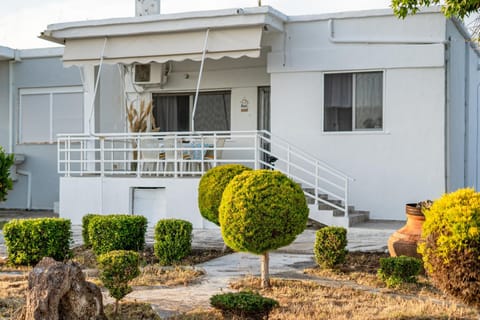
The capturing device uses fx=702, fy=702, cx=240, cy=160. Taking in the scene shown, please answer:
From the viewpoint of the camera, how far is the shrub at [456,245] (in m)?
5.92

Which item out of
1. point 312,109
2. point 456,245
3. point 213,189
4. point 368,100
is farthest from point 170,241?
point 368,100

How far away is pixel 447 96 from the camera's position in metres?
14.6

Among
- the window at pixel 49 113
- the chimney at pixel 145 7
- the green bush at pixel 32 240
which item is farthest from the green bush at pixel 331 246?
the window at pixel 49 113

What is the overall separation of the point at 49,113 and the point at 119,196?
17.8ft

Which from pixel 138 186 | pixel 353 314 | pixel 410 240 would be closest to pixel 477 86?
pixel 138 186

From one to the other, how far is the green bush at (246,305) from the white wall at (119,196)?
26.4 feet

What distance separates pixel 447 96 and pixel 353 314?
29.0 ft

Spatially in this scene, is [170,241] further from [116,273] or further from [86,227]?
[116,273]

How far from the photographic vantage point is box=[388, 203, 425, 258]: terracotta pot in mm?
9148

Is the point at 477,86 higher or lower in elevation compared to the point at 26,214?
higher

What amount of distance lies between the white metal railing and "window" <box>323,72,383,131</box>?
3.50ft

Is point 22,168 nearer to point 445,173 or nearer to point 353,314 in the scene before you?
point 445,173

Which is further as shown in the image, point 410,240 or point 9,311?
point 410,240

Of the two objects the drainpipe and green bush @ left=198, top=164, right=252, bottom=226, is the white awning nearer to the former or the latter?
green bush @ left=198, top=164, right=252, bottom=226
